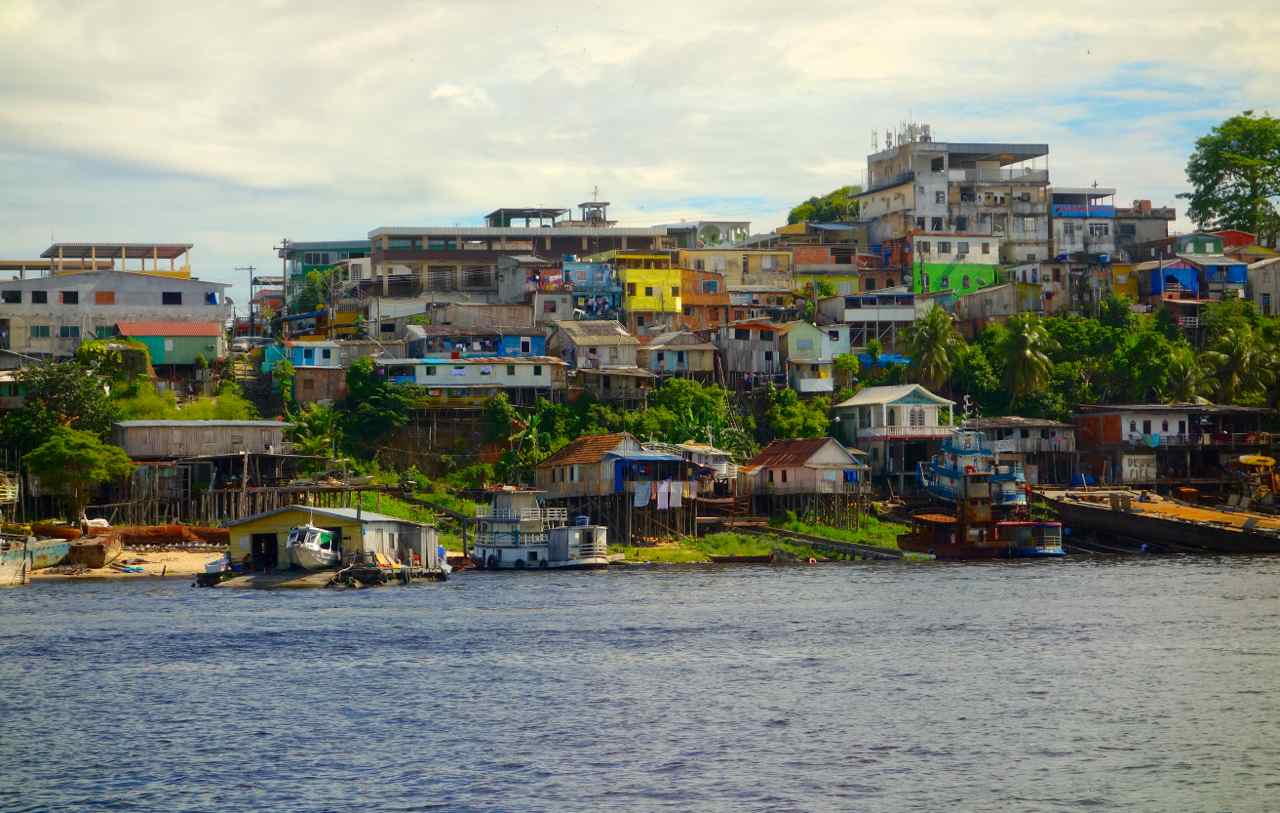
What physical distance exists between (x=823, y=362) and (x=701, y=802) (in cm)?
8021

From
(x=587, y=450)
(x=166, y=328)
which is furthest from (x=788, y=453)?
(x=166, y=328)

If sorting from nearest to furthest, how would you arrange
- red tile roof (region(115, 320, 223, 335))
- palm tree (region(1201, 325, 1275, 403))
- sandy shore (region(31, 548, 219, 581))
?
sandy shore (region(31, 548, 219, 581)), red tile roof (region(115, 320, 223, 335)), palm tree (region(1201, 325, 1275, 403))

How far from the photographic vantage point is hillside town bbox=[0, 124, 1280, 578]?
9388 centimetres

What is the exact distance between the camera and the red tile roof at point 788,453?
9725 centimetres

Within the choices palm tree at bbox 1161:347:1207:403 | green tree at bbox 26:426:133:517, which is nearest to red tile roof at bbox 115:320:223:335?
green tree at bbox 26:426:133:517

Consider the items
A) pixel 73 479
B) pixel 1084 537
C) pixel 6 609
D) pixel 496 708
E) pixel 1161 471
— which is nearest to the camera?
pixel 496 708

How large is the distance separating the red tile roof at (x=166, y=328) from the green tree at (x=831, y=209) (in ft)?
190

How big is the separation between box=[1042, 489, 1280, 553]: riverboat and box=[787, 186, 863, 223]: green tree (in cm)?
5131

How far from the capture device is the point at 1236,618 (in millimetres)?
61844

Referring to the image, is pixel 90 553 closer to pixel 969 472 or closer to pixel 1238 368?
pixel 969 472

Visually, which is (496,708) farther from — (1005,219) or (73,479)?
(1005,219)

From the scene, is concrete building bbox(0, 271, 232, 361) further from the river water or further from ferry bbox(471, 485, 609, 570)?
the river water

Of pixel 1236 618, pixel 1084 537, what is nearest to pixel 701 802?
pixel 1236 618

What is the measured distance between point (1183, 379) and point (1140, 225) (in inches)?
1198
